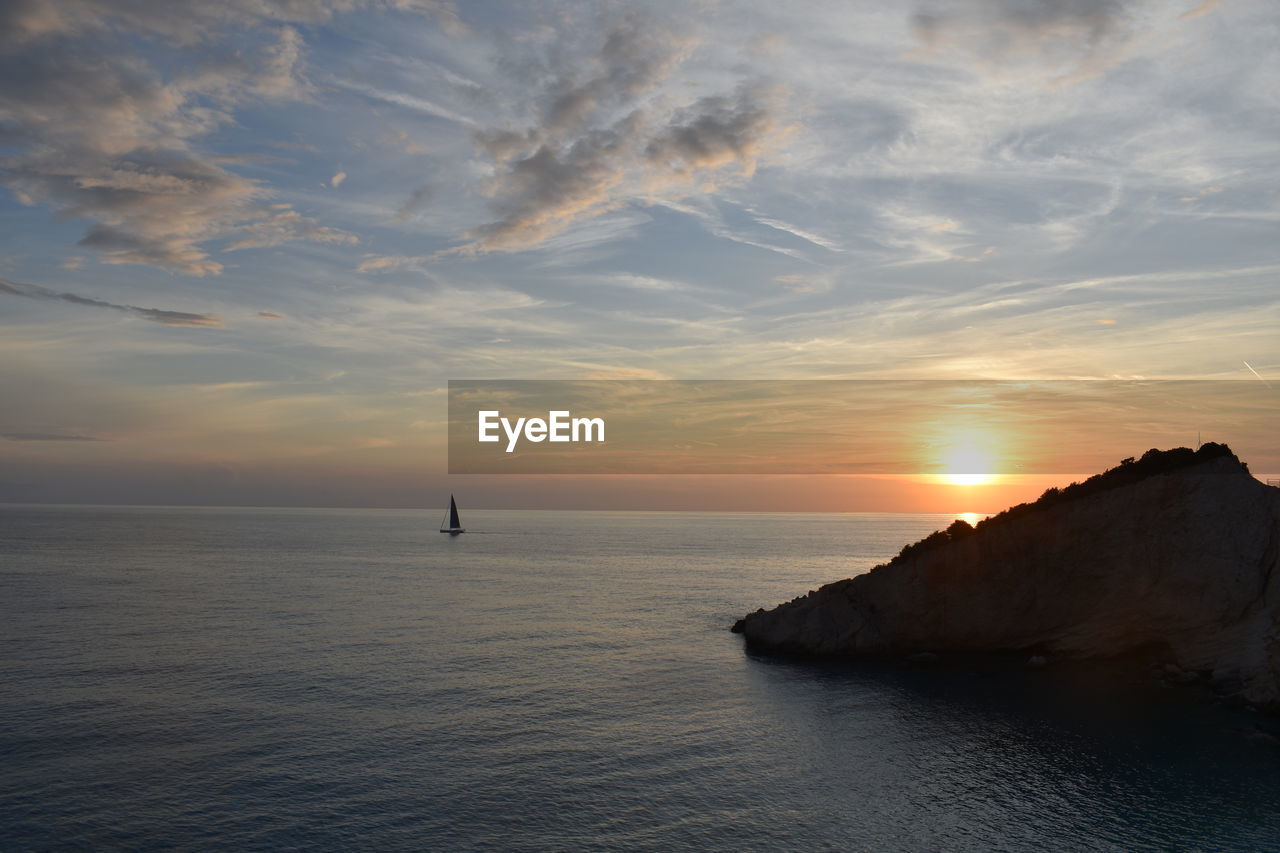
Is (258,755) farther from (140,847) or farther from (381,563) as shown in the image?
(381,563)

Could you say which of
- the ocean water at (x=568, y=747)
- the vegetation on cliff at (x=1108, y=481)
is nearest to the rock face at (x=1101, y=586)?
the vegetation on cliff at (x=1108, y=481)

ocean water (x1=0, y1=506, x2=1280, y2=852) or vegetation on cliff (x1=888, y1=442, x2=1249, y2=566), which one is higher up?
vegetation on cliff (x1=888, y1=442, x2=1249, y2=566)

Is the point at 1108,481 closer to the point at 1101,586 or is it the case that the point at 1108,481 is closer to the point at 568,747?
the point at 1101,586

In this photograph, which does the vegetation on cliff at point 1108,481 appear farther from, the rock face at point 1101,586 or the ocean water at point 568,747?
the ocean water at point 568,747

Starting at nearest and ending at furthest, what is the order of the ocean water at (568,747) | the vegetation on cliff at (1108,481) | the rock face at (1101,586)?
the ocean water at (568,747), the rock face at (1101,586), the vegetation on cliff at (1108,481)

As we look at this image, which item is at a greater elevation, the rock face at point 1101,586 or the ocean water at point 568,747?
the rock face at point 1101,586

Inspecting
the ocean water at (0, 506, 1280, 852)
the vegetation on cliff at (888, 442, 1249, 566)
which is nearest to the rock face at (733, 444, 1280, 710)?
the vegetation on cliff at (888, 442, 1249, 566)

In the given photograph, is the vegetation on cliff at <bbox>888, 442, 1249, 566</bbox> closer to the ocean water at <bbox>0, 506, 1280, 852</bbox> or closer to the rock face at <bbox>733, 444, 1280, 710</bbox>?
the rock face at <bbox>733, 444, 1280, 710</bbox>
